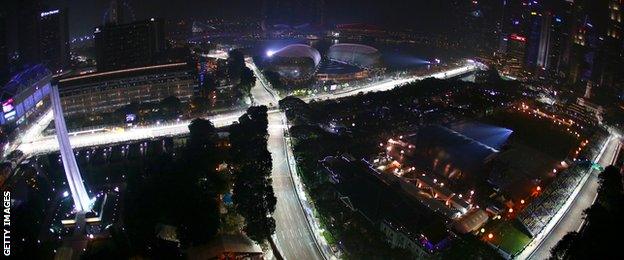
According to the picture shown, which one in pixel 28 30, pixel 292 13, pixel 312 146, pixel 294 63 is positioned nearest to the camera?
pixel 312 146

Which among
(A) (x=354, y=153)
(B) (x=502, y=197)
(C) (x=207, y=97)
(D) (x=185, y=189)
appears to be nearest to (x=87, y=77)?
(C) (x=207, y=97)

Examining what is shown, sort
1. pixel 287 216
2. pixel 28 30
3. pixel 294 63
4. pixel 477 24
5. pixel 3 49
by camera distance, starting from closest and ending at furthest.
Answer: pixel 287 216, pixel 3 49, pixel 28 30, pixel 294 63, pixel 477 24

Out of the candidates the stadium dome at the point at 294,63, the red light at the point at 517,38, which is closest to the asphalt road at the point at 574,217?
the red light at the point at 517,38

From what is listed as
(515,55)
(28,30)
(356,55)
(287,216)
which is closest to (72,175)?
(287,216)

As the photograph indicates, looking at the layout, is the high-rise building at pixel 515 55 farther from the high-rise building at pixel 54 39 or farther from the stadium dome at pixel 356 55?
the high-rise building at pixel 54 39

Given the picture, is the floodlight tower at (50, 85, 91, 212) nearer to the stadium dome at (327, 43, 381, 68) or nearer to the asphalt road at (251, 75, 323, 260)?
the asphalt road at (251, 75, 323, 260)

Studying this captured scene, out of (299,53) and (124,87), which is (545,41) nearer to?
(299,53)

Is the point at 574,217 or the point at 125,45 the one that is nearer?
the point at 574,217

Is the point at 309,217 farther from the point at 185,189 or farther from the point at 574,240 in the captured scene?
the point at 574,240
